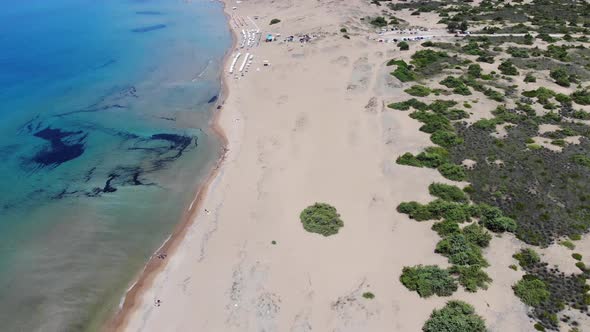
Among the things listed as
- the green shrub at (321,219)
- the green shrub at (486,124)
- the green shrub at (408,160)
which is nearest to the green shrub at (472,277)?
the green shrub at (321,219)

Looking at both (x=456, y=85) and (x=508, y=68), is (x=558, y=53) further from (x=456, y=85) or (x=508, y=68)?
(x=456, y=85)

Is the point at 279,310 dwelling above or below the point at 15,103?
below

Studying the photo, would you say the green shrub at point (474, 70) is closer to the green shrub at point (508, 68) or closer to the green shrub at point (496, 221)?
the green shrub at point (508, 68)

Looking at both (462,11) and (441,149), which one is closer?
(441,149)

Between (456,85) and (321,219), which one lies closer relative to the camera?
(321,219)

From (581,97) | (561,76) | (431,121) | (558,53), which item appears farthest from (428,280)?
(558,53)

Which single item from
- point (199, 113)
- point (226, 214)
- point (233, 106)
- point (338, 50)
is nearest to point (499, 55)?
point (338, 50)

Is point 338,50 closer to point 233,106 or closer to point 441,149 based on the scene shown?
point 233,106
